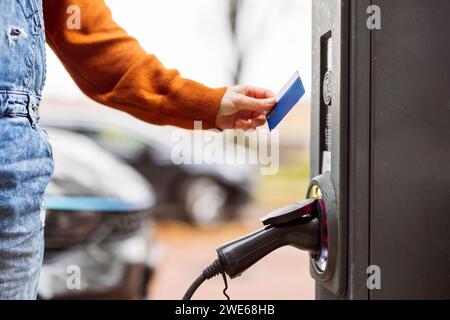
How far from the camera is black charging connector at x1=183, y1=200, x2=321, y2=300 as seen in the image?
4.14 ft

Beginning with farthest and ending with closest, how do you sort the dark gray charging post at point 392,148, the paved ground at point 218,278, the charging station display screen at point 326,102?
the paved ground at point 218,278 → the charging station display screen at point 326,102 → the dark gray charging post at point 392,148

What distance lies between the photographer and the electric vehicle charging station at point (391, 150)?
46.3 inches

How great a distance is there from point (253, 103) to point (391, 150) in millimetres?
291

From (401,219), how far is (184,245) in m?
4.74

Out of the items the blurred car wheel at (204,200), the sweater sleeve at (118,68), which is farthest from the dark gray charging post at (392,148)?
the blurred car wheel at (204,200)

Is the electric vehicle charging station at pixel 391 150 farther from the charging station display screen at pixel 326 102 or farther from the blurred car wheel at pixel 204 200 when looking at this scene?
the blurred car wheel at pixel 204 200

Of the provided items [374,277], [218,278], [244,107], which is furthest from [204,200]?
[374,277]

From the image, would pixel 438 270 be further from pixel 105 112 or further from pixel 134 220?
pixel 105 112

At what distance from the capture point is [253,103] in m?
1.32

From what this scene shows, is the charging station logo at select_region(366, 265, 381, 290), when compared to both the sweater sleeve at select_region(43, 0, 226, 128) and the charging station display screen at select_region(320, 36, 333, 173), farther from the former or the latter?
the sweater sleeve at select_region(43, 0, 226, 128)

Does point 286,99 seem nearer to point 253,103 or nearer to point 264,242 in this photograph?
point 253,103

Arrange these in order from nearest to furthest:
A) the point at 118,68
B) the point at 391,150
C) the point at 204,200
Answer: the point at 391,150
the point at 118,68
the point at 204,200

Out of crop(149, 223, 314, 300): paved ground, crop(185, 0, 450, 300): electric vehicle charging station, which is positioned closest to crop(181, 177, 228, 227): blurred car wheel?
crop(149, 223, 314, 300): paved ground

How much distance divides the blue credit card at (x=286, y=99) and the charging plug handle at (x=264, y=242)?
20 cm
